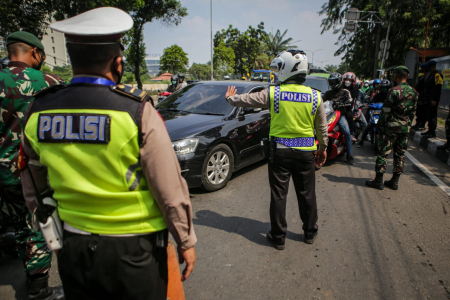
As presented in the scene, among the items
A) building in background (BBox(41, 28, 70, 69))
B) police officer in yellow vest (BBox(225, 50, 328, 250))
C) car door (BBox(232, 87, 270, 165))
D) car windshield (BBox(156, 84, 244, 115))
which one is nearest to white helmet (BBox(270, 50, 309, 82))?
police officer in yellow vest (BBox(225, 50, 328, 250))

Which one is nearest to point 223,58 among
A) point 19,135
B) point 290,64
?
point 290,64

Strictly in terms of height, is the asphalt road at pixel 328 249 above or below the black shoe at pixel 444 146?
below

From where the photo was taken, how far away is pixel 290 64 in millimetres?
3018

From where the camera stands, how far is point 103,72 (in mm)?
1351

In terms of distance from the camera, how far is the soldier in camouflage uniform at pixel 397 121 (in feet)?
15.5

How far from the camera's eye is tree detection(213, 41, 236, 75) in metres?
39.8

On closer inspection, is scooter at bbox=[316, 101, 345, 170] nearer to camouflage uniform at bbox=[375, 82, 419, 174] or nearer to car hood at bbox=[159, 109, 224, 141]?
camouflage uniform at bbox=[375, 82, 419, 174]

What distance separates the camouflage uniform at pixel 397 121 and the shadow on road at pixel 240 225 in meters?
2.35

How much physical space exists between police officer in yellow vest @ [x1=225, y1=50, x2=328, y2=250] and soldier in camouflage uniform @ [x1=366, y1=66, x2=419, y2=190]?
2.18 metres

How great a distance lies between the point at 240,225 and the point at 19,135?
2.44m

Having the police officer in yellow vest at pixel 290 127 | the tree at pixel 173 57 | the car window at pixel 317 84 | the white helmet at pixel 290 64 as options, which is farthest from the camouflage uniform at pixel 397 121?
the tree at pixel 173 57

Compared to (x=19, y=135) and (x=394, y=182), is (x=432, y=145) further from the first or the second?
(x=19, y=135)

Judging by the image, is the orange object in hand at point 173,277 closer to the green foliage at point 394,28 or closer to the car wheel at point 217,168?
the car wheel at point 217,168

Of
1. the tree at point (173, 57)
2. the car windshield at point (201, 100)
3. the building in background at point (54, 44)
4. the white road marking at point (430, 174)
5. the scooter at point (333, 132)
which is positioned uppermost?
the building in background at point (54, 44)
